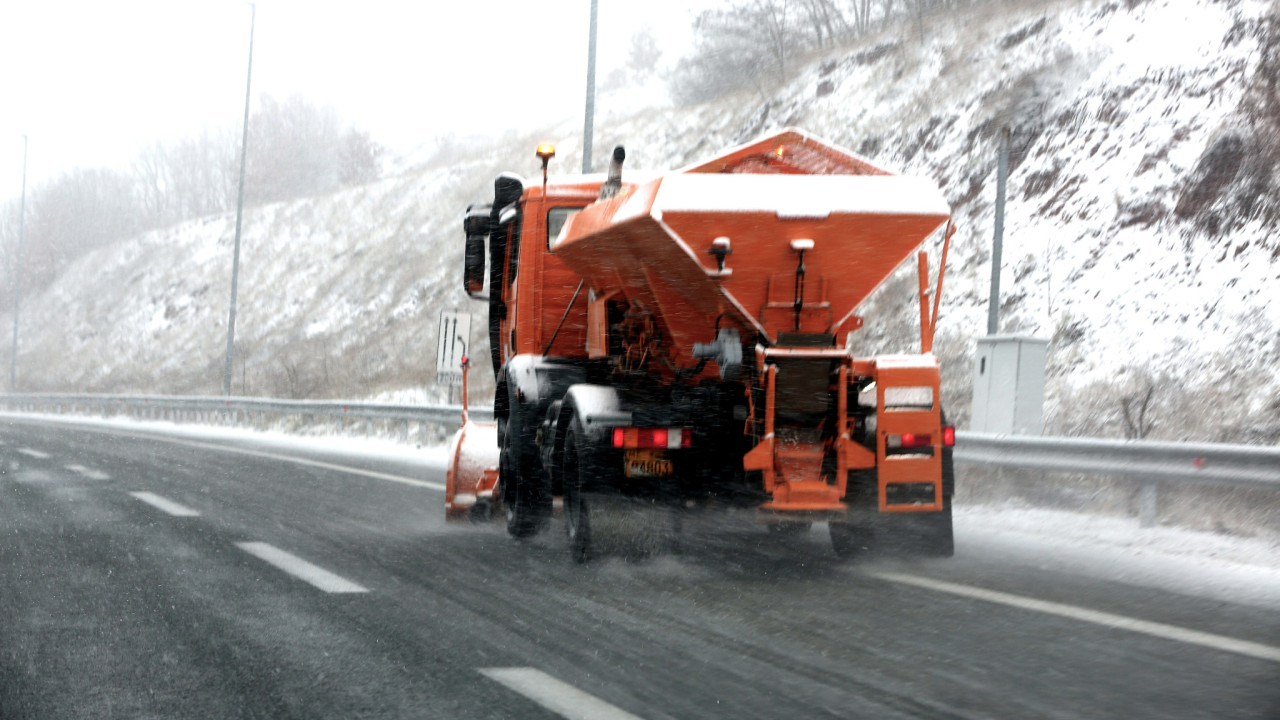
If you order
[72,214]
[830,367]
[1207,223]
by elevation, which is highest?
[72,214]

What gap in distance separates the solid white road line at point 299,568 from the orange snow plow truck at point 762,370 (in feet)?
4.97

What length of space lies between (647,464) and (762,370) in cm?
87

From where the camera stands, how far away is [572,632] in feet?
18.7

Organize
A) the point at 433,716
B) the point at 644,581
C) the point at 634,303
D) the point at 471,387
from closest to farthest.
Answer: the point at 433,716 → the point at 644,581 → the point at 634,303 → the point at 471,387

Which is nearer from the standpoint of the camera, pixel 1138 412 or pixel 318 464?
pixel 1138 412

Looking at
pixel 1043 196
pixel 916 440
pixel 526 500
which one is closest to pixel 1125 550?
pixel 916 440

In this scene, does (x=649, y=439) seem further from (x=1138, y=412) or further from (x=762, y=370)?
(x=1138, y=412)

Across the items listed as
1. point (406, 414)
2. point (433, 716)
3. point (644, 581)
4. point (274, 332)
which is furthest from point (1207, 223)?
point (274, 332)

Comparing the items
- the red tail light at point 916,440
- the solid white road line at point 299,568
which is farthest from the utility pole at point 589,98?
the red tail light at point 916,440

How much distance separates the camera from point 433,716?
4.30 meters

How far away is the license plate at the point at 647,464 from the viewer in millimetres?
7660

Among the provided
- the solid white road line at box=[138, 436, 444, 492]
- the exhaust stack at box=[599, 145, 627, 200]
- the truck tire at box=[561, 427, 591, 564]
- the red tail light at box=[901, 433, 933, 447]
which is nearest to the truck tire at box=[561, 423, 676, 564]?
the truck tire at box=[561, 427, 591, 564]

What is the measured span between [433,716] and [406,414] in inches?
676

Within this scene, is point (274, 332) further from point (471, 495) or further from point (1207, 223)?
point (471, 495)
